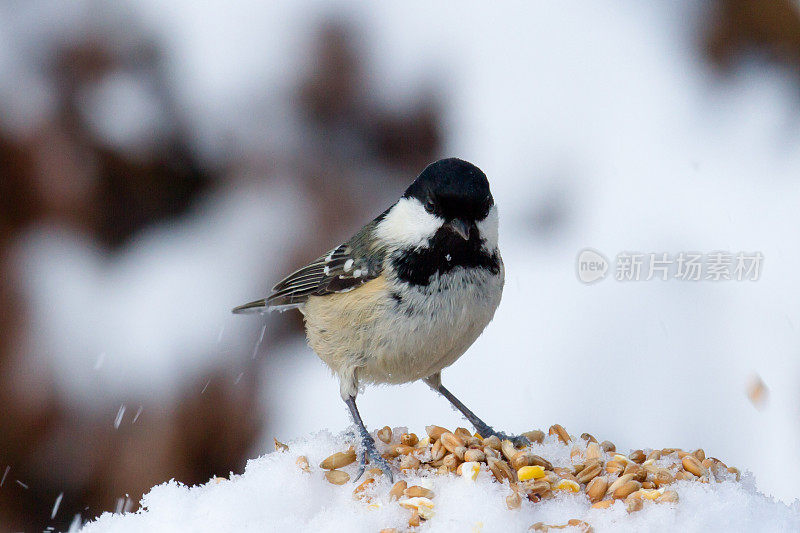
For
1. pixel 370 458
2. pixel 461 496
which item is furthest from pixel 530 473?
pixel 370 458

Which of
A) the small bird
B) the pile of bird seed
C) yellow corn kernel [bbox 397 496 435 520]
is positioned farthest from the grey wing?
yellow corn kernel [bbox 397 496 435 520]

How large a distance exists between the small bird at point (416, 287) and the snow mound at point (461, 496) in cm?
7

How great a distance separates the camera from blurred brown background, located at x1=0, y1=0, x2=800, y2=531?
3.80ft

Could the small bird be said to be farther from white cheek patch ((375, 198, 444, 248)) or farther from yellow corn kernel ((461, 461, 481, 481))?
yellow corn kernel ((461, 461, 481, 481))

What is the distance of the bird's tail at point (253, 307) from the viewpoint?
130 cm

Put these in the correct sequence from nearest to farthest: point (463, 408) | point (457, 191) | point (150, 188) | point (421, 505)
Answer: point (421, 505) → point (457, 191) → point (150, 188) → point (463, 408)

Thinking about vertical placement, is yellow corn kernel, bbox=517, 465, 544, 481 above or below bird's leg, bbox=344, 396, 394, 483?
above

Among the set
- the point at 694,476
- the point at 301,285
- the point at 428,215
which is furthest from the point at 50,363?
the point at 694,476

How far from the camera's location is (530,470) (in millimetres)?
1033

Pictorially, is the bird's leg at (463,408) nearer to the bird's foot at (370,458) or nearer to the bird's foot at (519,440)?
the bird's foot at (519,440)

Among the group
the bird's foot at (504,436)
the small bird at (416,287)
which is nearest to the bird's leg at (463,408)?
the bird's foot at (504,436)

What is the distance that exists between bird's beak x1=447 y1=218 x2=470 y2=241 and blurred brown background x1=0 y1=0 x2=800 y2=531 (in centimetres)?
26

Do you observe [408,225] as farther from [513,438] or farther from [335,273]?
[513,438]

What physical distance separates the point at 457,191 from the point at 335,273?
32 centimetres
